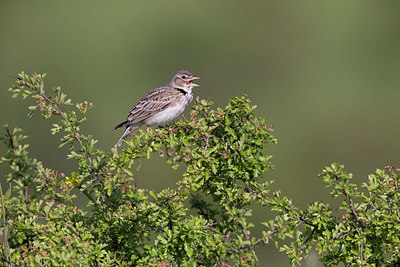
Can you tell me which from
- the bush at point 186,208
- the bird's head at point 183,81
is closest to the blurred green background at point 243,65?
the bird's head at point 183,81

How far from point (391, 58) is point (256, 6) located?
754 cm

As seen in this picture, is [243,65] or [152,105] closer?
[152,105]

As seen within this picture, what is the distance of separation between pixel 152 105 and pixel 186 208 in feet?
14.9

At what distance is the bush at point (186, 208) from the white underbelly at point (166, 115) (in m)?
3.51

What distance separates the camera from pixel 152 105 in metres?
10.4

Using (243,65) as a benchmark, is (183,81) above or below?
below

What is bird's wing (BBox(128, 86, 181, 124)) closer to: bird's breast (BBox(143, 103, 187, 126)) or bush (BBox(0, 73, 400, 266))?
bird's breast (BBox(143, 103, 187, 126))

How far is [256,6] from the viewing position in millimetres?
32062

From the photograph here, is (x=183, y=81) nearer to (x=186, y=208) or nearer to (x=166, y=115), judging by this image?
(x=166, y=115)

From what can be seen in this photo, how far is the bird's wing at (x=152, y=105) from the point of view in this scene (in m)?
10.3

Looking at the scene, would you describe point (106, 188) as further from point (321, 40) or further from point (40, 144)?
point (321, 40)

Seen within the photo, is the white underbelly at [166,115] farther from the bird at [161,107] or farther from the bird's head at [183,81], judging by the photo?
the bird's head at [183,81]

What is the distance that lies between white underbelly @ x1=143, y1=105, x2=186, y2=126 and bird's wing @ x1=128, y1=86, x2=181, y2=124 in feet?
0.25

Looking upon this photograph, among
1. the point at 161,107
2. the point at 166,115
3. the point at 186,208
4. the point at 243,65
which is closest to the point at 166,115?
the point at 166,115
